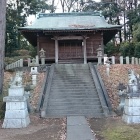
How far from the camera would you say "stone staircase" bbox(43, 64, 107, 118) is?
1210 centimetres

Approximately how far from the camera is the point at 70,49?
25406 mm

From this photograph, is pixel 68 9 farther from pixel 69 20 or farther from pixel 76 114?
pixel 76 114

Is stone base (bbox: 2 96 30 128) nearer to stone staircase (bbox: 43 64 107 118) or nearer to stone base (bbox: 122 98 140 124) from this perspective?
stone staircase (bbox: 43 64 107 118)

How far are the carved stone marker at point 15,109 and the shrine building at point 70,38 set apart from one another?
1353cm

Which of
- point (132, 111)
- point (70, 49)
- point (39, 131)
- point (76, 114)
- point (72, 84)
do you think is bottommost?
point (76, 114)

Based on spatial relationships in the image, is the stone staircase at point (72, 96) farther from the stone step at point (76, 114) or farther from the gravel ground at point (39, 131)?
the gravel ground at point (39, 131)

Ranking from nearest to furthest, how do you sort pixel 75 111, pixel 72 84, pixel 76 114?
pixel 76 114
pixel 75 111
pixel 72 84

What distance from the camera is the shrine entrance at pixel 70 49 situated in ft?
82.5

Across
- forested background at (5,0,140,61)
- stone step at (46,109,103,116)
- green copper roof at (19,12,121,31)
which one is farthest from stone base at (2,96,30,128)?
forested background at (5,0,140,61)

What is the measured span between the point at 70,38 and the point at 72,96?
11227mm

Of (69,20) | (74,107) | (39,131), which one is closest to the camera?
(39,131)

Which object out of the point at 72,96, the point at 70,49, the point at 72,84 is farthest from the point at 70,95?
the point at 70,49

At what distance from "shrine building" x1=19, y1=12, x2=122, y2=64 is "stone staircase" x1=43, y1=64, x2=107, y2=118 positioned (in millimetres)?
5391

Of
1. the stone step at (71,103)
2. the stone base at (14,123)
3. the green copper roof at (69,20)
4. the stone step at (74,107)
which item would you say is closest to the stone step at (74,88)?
the stone step at (71,103)
